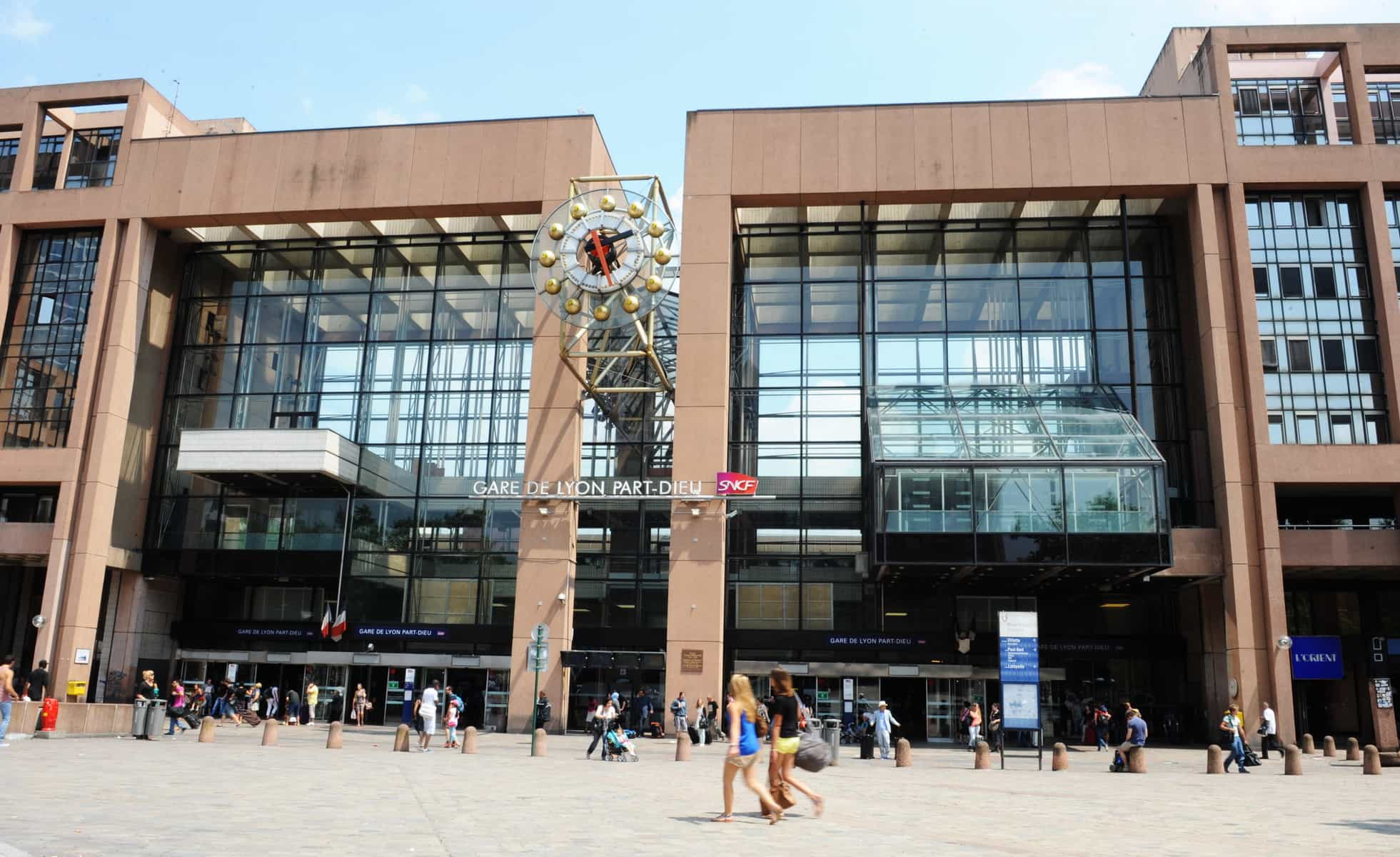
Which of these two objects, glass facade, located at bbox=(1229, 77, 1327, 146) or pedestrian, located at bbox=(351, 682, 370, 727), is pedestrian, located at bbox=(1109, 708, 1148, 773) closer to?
glass facade, located at bbox=(1229, 77, 1327, 146)

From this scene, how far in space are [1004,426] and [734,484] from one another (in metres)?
8.74

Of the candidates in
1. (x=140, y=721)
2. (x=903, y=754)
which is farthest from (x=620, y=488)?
(x=140, y=721)

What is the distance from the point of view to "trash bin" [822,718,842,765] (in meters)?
26.1

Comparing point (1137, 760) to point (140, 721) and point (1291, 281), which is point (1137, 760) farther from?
point (140, 721)

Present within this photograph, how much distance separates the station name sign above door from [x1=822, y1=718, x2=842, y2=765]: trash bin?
7600 millimetres

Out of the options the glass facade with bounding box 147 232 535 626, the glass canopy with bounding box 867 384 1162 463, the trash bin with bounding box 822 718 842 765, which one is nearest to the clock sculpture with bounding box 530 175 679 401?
the glass facade with bounding box 147 232 535 626

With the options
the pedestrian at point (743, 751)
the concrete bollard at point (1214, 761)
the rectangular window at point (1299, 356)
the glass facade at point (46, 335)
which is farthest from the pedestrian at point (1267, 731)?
the glass facade at point (46, 335)

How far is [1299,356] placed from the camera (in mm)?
36719

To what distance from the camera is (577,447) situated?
3719 cm

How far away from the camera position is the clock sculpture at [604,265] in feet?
120

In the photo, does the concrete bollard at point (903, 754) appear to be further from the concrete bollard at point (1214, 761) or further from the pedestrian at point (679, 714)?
the pedestrian at point (679, 714)

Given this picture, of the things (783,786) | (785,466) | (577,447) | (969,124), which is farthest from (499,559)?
(783,786)

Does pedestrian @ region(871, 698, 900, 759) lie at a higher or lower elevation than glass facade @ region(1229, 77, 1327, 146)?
lower

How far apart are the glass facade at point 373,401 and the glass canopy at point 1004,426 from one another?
558 inches
